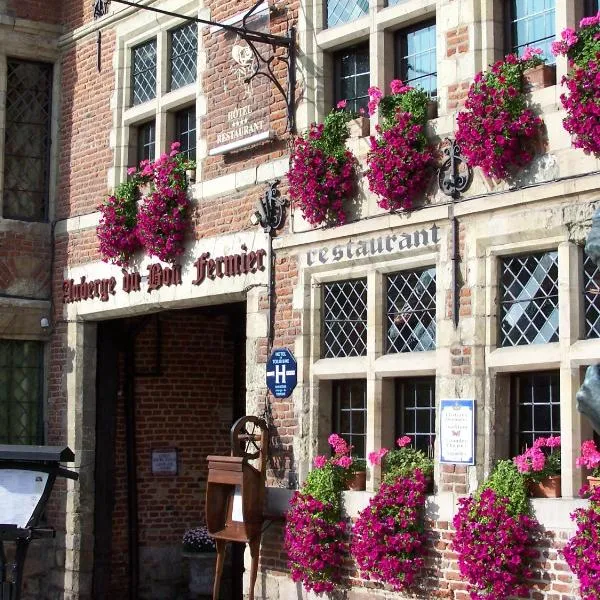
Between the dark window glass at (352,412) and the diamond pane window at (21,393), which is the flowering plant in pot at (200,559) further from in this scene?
the dark window glass at (352,412)

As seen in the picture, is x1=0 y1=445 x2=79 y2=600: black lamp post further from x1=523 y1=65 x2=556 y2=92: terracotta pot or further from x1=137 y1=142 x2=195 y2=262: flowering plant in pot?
x1=137 y1=142 x2=195 y2=262: flowering plant in pot

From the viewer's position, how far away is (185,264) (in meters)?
12.2

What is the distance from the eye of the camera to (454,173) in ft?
30.9

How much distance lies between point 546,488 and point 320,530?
209 centimetres

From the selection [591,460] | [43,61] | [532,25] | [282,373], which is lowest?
[591,460]

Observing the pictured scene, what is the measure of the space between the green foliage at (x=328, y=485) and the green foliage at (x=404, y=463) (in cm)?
43

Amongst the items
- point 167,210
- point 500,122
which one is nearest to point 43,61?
point 167,210

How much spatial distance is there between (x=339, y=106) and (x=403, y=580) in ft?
12.6

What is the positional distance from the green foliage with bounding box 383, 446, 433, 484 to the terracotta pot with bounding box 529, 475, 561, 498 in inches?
41.3

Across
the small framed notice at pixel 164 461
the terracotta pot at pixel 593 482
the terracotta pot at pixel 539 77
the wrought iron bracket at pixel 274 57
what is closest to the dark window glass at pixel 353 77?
the wrought iron bracket at pixel 274 57

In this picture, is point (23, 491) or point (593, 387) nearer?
point (593, 387)

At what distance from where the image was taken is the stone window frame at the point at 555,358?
27.7ft

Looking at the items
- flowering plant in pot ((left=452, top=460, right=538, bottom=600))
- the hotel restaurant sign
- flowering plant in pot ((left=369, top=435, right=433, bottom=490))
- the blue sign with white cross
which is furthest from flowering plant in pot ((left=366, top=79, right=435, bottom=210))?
flowering plant in pot ((left=452, top=460, right=538, bottom=600))

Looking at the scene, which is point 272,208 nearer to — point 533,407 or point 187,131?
point 187,131
